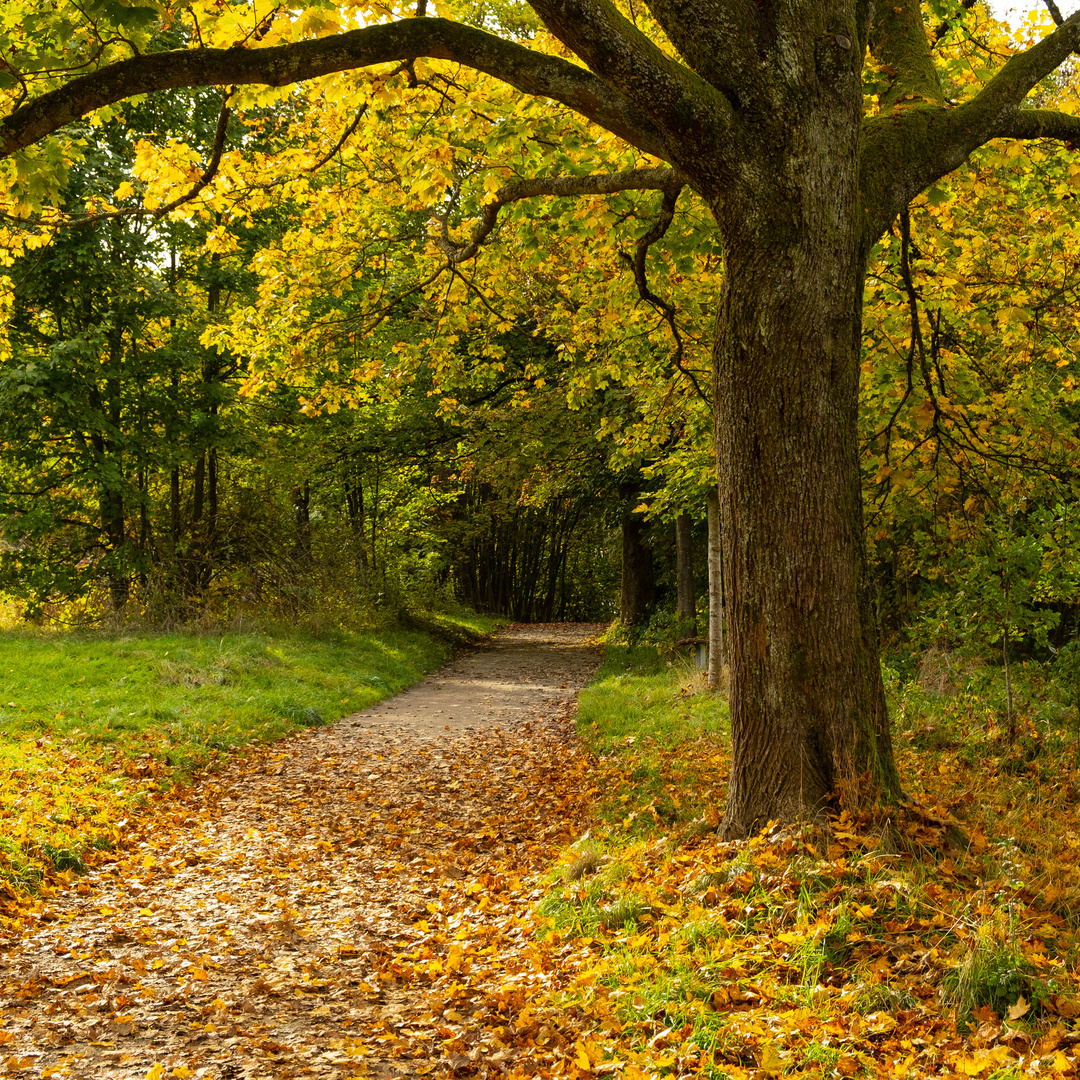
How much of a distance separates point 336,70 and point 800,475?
133 inches

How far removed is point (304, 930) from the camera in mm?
5332

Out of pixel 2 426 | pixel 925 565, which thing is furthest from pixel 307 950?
pixel 2 426

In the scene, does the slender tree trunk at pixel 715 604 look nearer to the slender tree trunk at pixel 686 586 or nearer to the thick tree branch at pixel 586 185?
the slender tree trunk at pixel 686 586

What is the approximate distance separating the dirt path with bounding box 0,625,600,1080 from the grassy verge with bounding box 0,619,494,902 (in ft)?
1.26

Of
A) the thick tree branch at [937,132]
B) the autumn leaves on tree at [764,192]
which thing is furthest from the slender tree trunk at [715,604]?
the autumn leaves on tree at [764,192]

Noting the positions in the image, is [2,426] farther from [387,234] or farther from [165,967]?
[165,967]

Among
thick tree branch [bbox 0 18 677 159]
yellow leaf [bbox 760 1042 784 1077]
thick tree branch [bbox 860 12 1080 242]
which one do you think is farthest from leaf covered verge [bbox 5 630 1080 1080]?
thick tree branch [bbox 0 18 677 159]

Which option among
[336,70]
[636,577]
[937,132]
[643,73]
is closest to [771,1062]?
[643,73]

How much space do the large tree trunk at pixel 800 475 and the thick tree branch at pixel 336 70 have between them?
80 centimetres

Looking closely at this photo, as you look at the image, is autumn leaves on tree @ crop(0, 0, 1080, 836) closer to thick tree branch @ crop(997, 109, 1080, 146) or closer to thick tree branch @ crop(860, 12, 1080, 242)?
thick tree branch @ crop(860, 12, 1080, 242)

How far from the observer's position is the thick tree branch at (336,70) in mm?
4621

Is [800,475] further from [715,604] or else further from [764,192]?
[715,604]

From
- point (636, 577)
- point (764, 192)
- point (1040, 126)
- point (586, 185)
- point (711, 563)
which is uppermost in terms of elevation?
point (1040, 126)

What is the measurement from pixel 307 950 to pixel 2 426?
12695 mm
